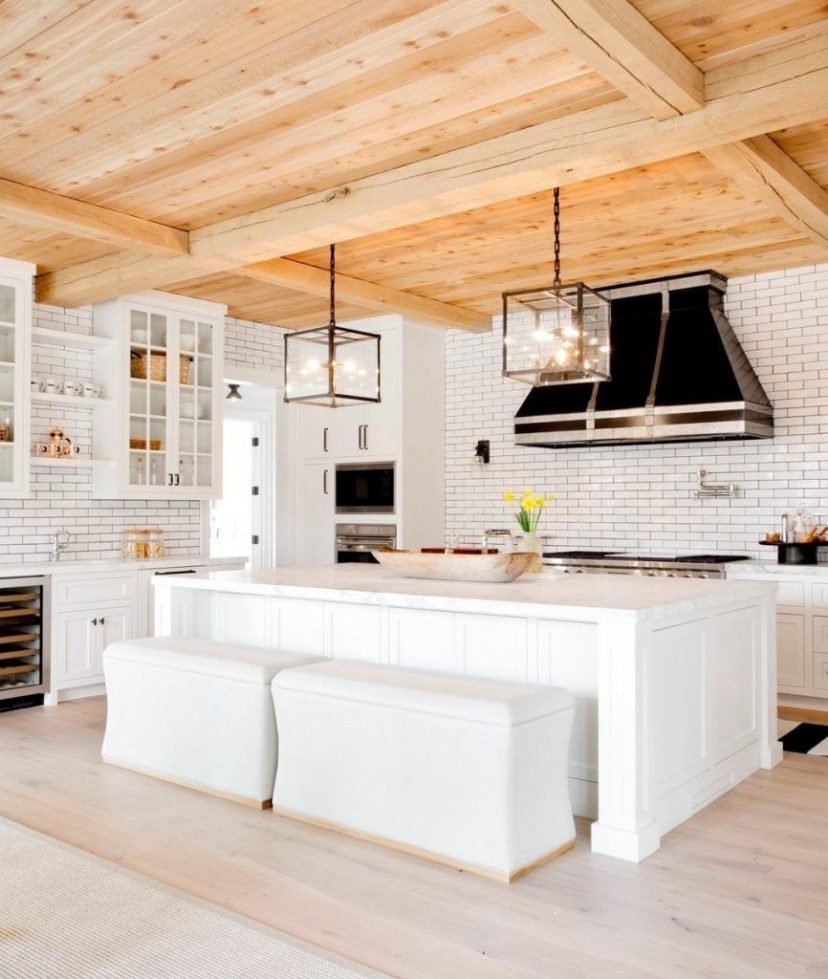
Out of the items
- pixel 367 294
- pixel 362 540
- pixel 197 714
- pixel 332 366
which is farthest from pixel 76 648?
pixel 367 294

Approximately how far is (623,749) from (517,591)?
0.84 metres

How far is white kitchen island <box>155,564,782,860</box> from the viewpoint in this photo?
10.7 feet

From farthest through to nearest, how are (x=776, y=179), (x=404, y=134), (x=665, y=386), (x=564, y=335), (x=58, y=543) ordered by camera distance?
1. (x=58, y=543)
2. (x=665, y=386)
3. (x=776, y=179)
4. (x=404, y=134)
5. (x=564, y=335)

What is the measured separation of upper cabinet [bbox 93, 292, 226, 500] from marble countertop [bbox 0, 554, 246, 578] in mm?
495

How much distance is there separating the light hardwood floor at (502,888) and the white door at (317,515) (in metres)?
3.77

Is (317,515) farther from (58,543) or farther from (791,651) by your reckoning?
(791,651)

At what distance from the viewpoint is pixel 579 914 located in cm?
278

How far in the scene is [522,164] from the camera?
3883mm

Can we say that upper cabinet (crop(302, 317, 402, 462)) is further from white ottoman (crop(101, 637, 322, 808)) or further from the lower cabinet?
white ottoman (crop(101, 637, 322, 808))

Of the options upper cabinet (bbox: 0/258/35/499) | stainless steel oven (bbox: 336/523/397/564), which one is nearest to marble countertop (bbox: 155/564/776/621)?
upper cabinet (bbox: 0/258/35/499)

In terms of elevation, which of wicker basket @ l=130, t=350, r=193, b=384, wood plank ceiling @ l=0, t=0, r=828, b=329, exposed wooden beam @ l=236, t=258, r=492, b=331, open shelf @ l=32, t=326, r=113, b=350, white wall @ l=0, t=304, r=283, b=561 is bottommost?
white wall @ l=0, t=304, r=283, b=561

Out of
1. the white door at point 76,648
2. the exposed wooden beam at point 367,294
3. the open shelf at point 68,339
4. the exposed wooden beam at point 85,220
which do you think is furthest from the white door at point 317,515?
the exposed wooden beam at point 85,220

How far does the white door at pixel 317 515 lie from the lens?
773 centimetres

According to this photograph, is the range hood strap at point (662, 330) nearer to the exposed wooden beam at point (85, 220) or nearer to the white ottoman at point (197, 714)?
the exposed wooden beam at point (85, 220)
